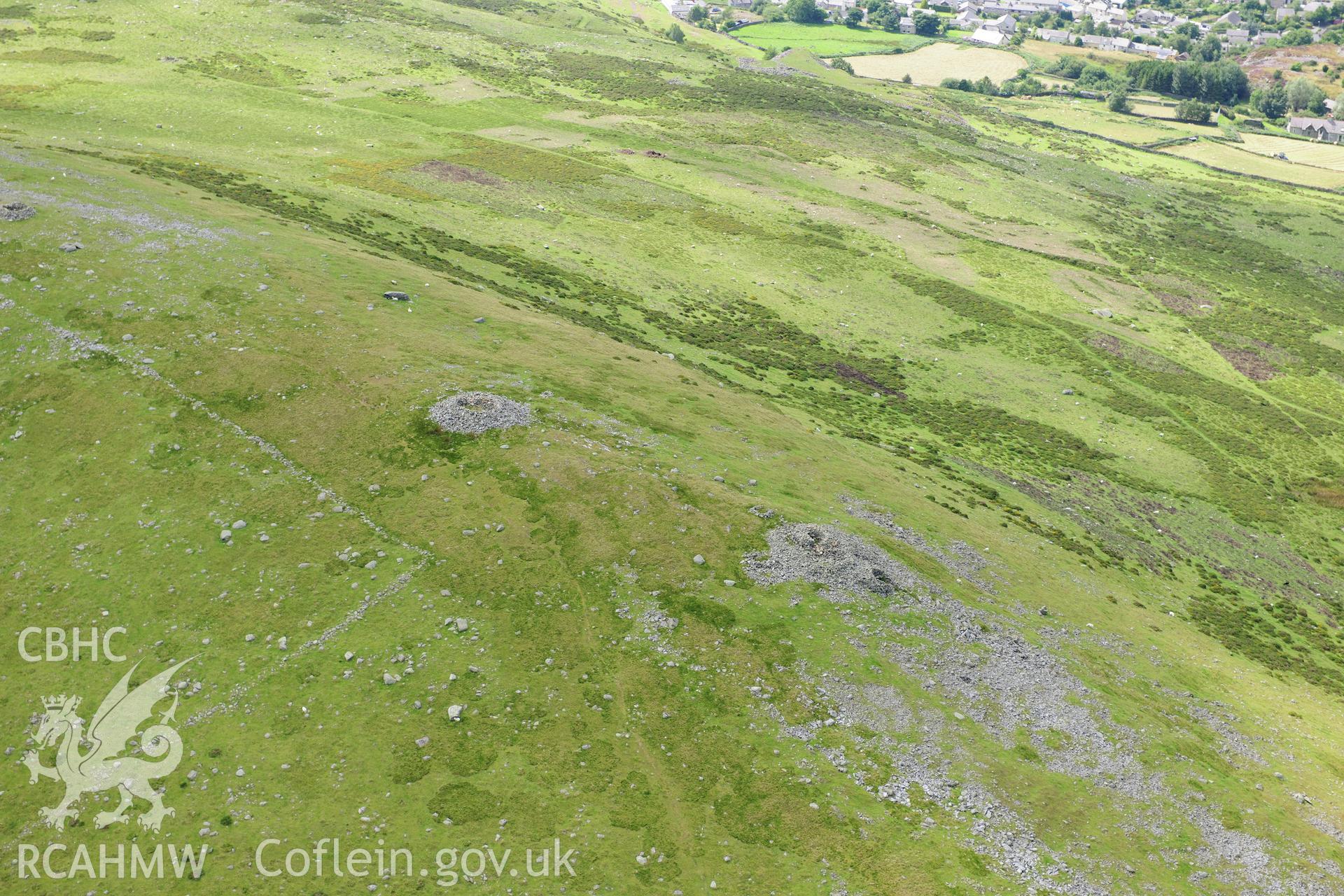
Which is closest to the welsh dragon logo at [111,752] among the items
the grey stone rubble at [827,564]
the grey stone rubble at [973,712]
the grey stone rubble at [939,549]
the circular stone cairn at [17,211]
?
the grey stone rubble at [973,712]

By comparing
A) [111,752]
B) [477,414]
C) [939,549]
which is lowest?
[939,549]

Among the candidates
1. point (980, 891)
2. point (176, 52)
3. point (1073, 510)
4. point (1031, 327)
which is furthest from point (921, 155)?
point (980, 891)

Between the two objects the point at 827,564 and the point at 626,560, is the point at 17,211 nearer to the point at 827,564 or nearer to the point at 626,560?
the point at 626,560

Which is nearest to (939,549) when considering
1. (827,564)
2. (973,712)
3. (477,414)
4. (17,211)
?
(827,564)

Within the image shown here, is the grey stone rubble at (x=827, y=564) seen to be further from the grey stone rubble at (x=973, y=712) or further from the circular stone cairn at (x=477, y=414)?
the circular stone cairn at (x=477, y=414)

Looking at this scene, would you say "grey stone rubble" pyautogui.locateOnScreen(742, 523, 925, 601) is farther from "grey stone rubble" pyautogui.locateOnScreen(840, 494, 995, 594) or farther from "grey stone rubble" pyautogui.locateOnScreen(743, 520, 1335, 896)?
"grey stone rubble" pyautogui.locateOnScreen(840, 494, 995, 594)

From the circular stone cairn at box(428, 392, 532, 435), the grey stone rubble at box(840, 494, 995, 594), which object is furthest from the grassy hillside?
the circular stone cairn at box(428, 392, 532, 435)
